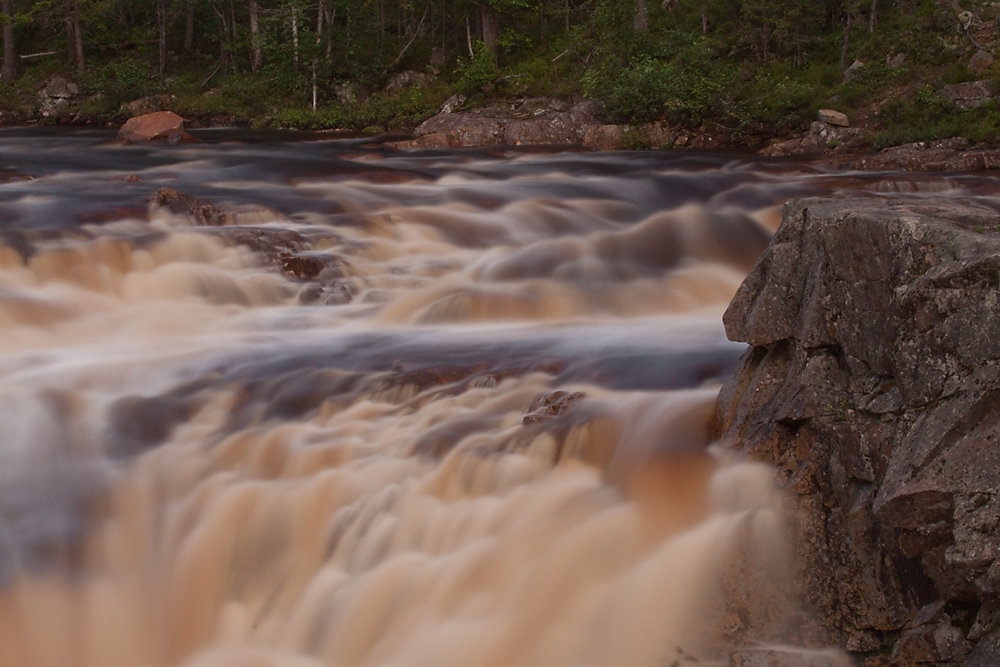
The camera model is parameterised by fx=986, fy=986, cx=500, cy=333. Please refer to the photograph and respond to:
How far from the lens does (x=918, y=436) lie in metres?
3.59

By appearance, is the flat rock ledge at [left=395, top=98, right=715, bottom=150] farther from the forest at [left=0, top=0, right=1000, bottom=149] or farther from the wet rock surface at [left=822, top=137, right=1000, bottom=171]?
the wet rock surface at [left=822, top=137, right=1000, bottom=171]

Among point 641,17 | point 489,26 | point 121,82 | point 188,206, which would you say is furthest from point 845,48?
point 121,82

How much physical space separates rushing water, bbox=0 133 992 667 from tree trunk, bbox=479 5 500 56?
16403 mm

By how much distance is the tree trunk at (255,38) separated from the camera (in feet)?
94.0

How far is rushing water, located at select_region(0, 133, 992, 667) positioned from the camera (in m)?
4.64

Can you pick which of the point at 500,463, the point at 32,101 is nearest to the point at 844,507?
the point at 500,463

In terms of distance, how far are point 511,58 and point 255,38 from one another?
7816mm

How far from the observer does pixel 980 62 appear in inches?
733

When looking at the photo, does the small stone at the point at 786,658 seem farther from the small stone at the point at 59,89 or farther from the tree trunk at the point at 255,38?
the small stone at the point at 59,89

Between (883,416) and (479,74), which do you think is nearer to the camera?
(883,416)

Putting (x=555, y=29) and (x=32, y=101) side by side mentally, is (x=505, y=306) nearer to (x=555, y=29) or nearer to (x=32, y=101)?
(x=555, y=29)

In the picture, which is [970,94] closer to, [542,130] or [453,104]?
[542,130]

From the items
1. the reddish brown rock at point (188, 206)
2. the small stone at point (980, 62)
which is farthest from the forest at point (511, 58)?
the reddish brown rock at point (188, 206)

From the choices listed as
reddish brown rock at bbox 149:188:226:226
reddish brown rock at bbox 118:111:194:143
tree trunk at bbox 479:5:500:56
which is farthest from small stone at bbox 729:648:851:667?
tree trunk at bbox 479:5:500:56
